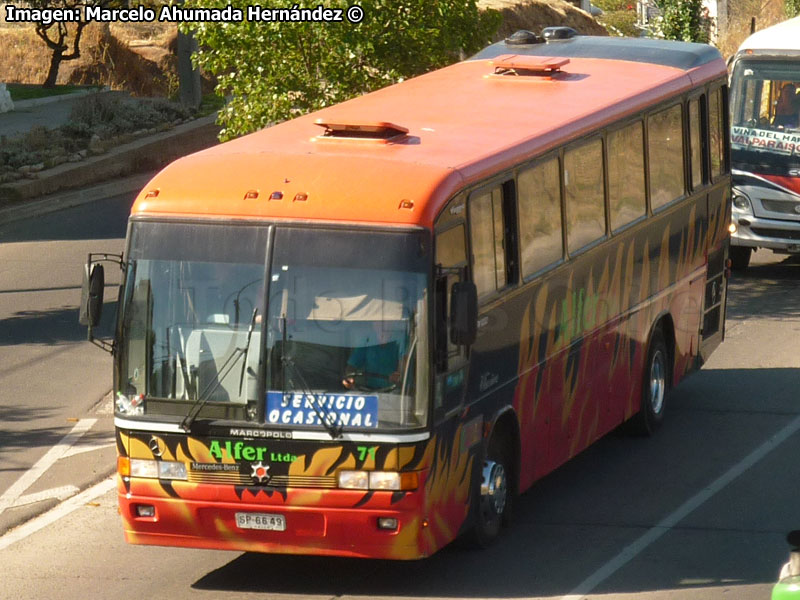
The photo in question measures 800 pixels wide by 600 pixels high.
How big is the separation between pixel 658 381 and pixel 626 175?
220cm

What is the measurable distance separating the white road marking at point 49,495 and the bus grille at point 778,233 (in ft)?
38.3

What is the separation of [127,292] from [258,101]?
7611 mm

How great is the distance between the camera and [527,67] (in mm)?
12539

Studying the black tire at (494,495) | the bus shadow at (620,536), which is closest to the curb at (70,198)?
the bus shadow at (620,536)

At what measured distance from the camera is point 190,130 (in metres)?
28.6

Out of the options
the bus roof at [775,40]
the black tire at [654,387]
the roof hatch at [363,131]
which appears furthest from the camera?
the bus roof at [775,40]

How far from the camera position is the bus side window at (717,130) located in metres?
14.5

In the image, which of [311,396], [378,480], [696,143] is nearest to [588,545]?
[378,480]

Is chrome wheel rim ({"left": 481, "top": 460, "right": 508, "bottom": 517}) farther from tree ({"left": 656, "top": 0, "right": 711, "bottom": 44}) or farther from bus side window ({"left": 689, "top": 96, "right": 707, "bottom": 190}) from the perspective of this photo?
tree ({"left": 656, "top": 0, "right": 711, "bottom": 44})

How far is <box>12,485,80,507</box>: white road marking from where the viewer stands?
11516 millimetres

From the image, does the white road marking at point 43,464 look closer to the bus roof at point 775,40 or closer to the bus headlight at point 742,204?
the bus headlight at point 742,204

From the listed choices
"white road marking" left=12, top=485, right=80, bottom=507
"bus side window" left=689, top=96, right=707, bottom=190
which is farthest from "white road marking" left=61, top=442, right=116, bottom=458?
"bus side window" left=689, top=96, right=707, bottom=190

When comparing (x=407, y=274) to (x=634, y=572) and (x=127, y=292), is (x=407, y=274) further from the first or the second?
(x=634, y=572)

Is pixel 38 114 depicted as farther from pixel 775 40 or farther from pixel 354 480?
pixel 354 480
